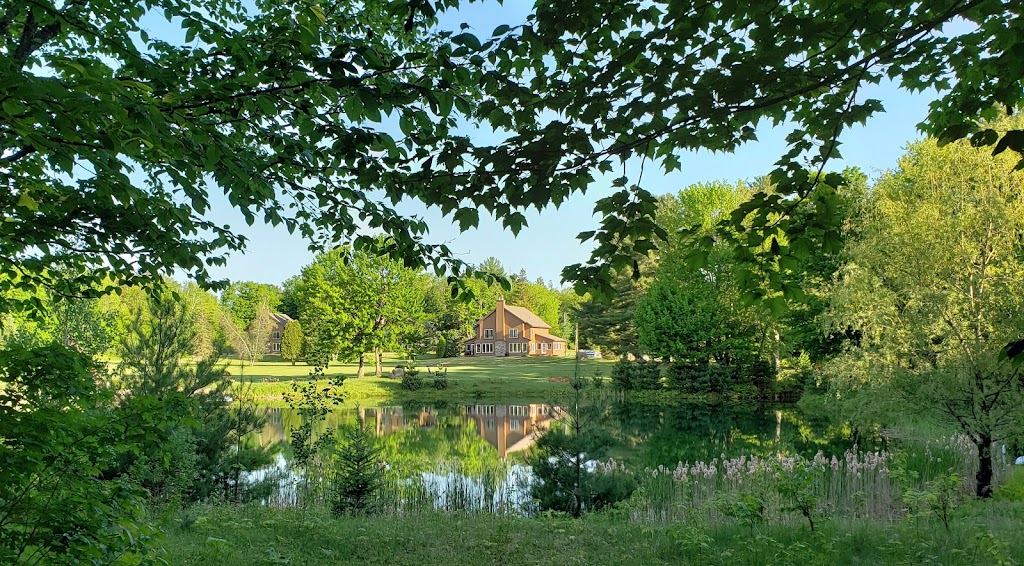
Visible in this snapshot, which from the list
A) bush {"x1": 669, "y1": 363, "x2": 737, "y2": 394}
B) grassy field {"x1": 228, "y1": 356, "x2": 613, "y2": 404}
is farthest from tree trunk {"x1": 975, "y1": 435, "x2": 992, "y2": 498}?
bush {"x1": 669, "y1": 363, "x2": 737, "y2": 394}

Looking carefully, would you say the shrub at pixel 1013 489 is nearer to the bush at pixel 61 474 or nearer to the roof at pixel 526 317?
the bush at pixel 61 474

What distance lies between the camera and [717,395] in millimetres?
30766

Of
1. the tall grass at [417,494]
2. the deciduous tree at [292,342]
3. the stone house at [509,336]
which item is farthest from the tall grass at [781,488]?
the stone house at [509,336]

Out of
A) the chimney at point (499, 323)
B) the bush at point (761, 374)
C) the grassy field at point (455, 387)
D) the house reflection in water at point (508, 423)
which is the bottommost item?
the house reflection in water at point (508, 423)

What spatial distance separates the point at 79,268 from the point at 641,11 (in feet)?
17.9

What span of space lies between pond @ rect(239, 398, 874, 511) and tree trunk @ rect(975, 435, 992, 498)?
3438 millimetres

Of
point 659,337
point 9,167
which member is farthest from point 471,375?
point 9,167

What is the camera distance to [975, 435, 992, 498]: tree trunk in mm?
9802

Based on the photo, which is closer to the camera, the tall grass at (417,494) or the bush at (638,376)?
the tall grass at (417,494)

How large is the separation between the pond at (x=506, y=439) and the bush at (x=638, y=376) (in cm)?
180

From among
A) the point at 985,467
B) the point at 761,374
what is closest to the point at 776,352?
the point at 761,374

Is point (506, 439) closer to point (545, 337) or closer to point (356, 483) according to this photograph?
point (356, 483)

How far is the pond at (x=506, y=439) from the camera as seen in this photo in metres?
9.93

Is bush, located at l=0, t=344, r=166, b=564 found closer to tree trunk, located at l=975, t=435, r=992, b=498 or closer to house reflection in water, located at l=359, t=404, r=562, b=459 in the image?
A: tree trunk, located at l=975, t=435, r=992, b=498
